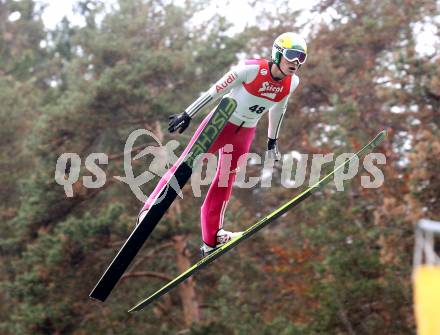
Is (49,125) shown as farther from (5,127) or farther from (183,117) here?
(183,117)

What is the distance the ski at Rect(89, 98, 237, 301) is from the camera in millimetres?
6324

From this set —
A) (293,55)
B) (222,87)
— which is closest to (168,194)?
(222,87)

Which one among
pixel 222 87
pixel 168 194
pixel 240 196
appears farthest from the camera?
pixel 240 196

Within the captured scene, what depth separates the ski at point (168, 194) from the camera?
6324mm

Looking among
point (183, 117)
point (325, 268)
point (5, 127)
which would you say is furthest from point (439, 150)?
point (5, 127)

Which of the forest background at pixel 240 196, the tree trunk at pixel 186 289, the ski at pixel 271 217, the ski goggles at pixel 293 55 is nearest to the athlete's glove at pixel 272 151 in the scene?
the ski at pixel 271 217

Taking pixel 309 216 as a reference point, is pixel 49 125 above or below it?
above

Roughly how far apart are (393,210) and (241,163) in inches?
269

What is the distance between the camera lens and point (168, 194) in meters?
6.41

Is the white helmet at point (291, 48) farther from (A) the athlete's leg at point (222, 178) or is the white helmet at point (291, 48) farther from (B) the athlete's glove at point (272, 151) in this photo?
(B) the athlete's glove at point (272, 151)

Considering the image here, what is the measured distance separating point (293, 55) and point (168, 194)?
1456 millimetres

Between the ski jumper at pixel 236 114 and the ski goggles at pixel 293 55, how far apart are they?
0.87 feet

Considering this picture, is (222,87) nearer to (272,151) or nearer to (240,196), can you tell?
(272,151)

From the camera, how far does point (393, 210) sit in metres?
13.0
